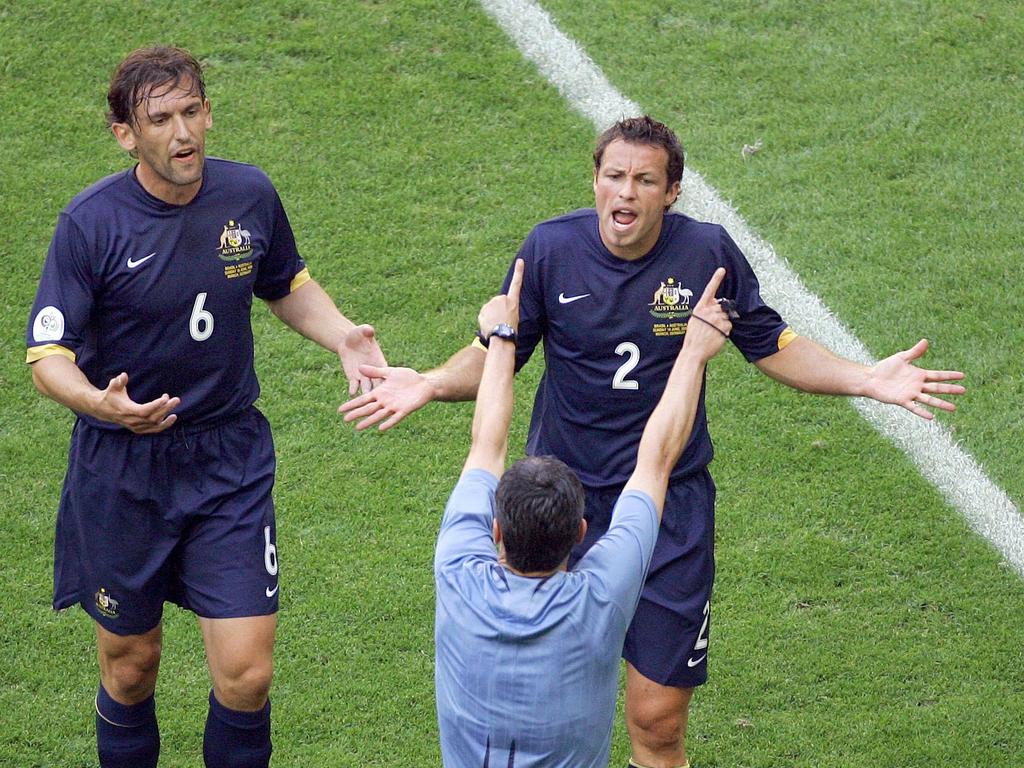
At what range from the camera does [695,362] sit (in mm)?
4332

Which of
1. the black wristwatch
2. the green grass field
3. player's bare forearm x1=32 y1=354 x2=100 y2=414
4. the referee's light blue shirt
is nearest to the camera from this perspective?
the referee's light blue shirt

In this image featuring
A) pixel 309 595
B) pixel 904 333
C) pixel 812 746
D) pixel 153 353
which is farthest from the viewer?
pixel 904 333

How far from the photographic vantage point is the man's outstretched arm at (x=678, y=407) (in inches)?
161

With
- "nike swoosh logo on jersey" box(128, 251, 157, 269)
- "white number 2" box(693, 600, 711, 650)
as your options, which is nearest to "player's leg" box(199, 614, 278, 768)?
"nike swoosh logo on jersey" box(128, 251, 157, 269)

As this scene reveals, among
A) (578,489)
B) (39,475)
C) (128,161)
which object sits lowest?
(39,475)

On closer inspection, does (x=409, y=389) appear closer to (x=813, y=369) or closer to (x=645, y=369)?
(x=645, y=369)

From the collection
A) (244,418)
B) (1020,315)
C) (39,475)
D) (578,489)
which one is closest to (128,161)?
(39,475)

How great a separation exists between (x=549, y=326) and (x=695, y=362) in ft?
2.84

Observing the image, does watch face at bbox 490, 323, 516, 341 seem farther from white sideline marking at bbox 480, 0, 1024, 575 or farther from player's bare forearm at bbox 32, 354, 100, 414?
white sideline marking at bbox 480, 0, 1024, 575

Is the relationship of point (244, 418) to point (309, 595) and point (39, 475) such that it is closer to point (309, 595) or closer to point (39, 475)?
point (309, 595)

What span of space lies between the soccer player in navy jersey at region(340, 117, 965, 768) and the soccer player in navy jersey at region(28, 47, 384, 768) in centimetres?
54

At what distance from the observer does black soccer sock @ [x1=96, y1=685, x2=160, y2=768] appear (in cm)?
527

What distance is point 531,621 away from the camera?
3.65 m

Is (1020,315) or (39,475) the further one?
→ (1020,315)
